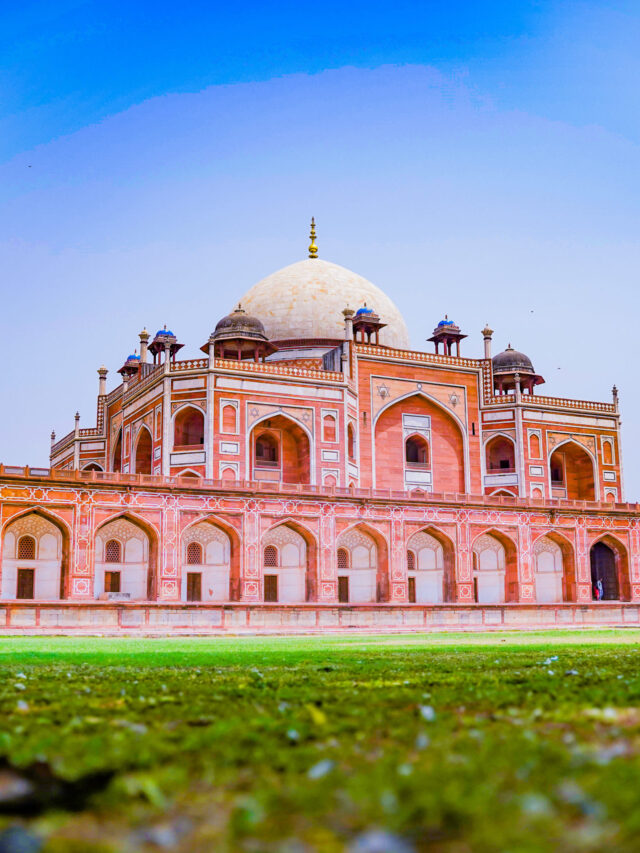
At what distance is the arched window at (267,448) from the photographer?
39719 mm

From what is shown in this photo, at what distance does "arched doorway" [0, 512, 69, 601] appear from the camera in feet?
102

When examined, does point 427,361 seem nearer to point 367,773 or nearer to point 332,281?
point 332,281

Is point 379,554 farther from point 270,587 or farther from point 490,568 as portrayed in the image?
point 490,568

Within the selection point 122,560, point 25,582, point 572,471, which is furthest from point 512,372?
point 25,582

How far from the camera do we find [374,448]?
41031mm

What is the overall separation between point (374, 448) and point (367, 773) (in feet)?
127

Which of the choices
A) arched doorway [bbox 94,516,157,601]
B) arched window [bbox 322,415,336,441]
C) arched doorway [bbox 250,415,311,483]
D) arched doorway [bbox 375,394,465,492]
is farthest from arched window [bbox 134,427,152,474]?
arched doorway [bbox 375,394,465,492]

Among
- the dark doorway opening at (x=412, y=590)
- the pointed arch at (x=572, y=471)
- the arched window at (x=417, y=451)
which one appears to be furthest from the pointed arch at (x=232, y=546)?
the pointed arch at (x=572, y=471)

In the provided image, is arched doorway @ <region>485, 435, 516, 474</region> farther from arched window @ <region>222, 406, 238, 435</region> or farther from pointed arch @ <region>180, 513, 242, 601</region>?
pointed arch @ <region>180, 513, 242, 601</region>

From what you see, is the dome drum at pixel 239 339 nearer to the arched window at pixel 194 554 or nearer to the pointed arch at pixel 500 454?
the arched window at pixel 194 554

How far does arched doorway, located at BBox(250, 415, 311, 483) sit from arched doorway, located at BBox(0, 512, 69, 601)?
9.46m

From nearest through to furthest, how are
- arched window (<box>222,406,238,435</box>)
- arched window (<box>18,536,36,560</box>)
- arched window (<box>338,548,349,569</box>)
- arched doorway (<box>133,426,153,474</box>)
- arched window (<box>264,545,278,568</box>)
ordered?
arched window (<box>18,536,36,560</box>)
arched window (<box>264,545,278,568</box>)
arched window (<box>338,548,349,569</box>)
arched window (<box>222,406,238,435</box>)
arched doorway (<box>133,426,153,474</box>)

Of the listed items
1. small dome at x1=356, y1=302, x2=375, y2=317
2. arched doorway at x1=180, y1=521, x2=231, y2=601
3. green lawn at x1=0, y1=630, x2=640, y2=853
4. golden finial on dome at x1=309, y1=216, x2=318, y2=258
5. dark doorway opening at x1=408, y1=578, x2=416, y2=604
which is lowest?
green lawn at x1=0, y1=630, x2=640, y2=853

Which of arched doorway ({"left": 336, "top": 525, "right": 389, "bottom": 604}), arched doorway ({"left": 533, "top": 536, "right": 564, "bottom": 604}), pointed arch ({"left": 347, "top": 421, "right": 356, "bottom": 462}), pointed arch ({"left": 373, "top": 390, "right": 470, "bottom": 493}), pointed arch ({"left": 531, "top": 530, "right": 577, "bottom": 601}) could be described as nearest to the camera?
arched doorway ({"left": 336, "top": 525, "right": 389, "bottom": 604})
